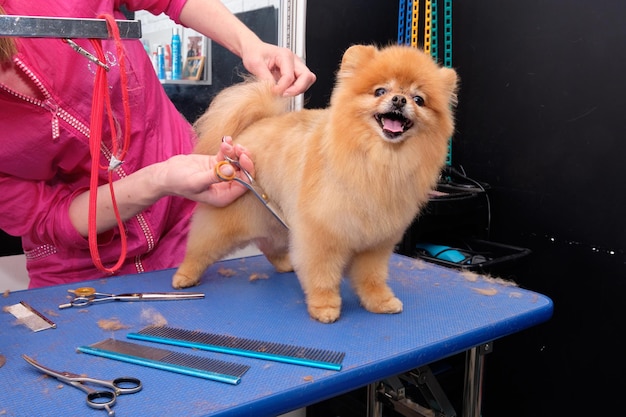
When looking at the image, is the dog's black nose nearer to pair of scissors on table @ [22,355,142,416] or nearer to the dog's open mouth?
the dog's open mouth

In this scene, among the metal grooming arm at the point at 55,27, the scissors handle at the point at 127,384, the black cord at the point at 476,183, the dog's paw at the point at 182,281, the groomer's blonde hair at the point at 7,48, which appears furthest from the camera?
the black cord at the point at 476,183

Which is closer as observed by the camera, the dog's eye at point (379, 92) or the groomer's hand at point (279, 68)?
the dog's eye at point (379, 92)

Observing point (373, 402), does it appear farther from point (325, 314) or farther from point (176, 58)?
point (176, 58)

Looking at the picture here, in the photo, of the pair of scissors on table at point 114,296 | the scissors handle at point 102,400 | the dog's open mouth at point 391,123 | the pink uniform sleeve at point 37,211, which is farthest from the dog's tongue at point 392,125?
the pink uniform sleeve at point 37,211

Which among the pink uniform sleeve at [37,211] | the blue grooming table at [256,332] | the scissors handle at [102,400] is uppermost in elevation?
the pink uniform sleeve at [37,211]

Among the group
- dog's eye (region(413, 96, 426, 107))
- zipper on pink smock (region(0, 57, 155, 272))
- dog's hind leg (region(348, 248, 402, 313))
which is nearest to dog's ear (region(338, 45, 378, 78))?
dog's eye (region(413, 96, 426, 107))

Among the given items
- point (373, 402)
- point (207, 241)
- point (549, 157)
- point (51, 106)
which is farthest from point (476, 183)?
point (51, 106)

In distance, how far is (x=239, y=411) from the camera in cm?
69

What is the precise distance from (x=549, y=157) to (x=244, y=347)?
1356 millimetres

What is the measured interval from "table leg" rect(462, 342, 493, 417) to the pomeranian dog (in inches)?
8.4

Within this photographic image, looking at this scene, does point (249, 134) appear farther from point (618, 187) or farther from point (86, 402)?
point (618, 187)

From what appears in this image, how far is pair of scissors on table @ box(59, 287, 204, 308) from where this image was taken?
1.05 m

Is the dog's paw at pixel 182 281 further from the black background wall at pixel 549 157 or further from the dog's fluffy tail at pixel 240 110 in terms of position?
the black background wall at pixel 549 157

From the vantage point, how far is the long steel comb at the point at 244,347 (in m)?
0.82
